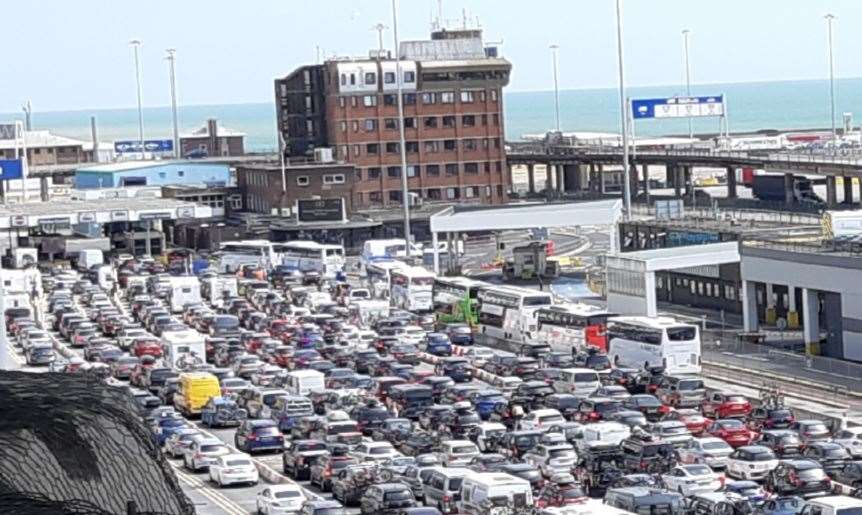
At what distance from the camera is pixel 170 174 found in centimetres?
6588

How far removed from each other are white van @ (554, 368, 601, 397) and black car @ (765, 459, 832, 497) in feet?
23.4

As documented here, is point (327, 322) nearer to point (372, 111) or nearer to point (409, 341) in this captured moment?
point (409, 341)

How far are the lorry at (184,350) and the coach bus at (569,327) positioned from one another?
5542 millimetres

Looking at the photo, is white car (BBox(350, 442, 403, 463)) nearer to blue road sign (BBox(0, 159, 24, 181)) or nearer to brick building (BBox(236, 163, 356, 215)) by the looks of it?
blue road sign (BBox(0, 159, 24, 181))

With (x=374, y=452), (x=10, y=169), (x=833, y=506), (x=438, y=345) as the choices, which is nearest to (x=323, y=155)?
(x=10, y=169)

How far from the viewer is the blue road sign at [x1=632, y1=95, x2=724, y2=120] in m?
59.3

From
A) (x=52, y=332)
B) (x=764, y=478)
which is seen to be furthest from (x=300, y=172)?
(x=764, y=478)

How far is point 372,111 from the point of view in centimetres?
5897

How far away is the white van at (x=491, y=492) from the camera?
17.2 meters

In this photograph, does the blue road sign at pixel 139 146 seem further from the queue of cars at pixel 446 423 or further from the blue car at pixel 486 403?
the blue car at pixel 486 403

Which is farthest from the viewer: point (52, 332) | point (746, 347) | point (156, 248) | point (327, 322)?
point (156, 248)

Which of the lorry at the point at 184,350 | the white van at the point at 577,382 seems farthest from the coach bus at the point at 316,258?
the white van at the point at 577,382

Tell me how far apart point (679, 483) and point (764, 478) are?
3.77 ft

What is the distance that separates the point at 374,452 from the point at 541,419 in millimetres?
2678
